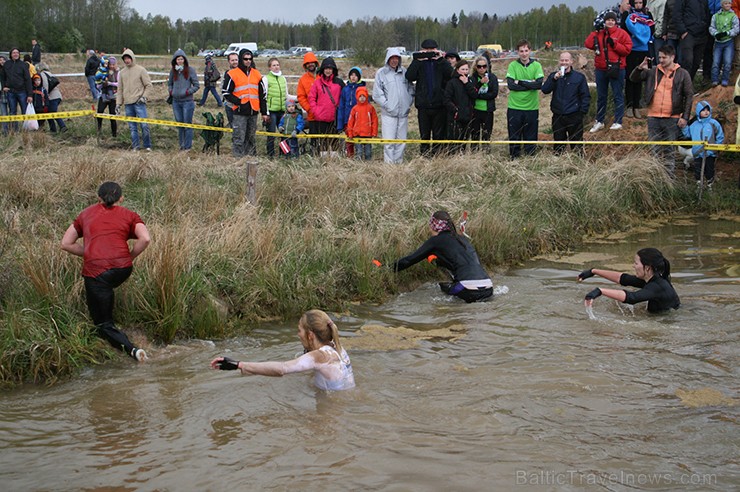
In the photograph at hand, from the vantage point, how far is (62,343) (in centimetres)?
773

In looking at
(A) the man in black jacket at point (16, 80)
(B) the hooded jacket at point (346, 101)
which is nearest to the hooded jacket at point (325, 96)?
(B) the hooded jacket at point (346, 101)

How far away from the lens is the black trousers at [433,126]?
15438 millimetres

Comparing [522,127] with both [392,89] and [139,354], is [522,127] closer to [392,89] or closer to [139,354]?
[392,89]

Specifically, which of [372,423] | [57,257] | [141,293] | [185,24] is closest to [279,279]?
[141,293]

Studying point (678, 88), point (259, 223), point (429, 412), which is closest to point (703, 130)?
point (678, 88)

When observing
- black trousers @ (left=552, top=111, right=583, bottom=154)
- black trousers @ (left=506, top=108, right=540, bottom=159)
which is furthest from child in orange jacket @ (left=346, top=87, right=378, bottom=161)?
black trousers @ (left=552, top=111, right=583, bottom=154)

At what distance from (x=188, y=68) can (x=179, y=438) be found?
11842 mm

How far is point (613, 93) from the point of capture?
16.9 meters

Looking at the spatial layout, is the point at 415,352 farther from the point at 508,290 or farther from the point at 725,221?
the point at 725,221

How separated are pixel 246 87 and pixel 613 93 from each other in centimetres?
705

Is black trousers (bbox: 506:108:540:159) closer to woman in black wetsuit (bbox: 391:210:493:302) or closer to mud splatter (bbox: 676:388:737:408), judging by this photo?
woman in black wetsuit (bbox: 391:210:493:302)

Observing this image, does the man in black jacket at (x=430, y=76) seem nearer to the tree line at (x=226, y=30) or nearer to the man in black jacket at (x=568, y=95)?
the man in black jacket at (x=568, y=95)

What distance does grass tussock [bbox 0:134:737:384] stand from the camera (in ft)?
27.2

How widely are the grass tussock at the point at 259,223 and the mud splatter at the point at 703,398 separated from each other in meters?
3.91
